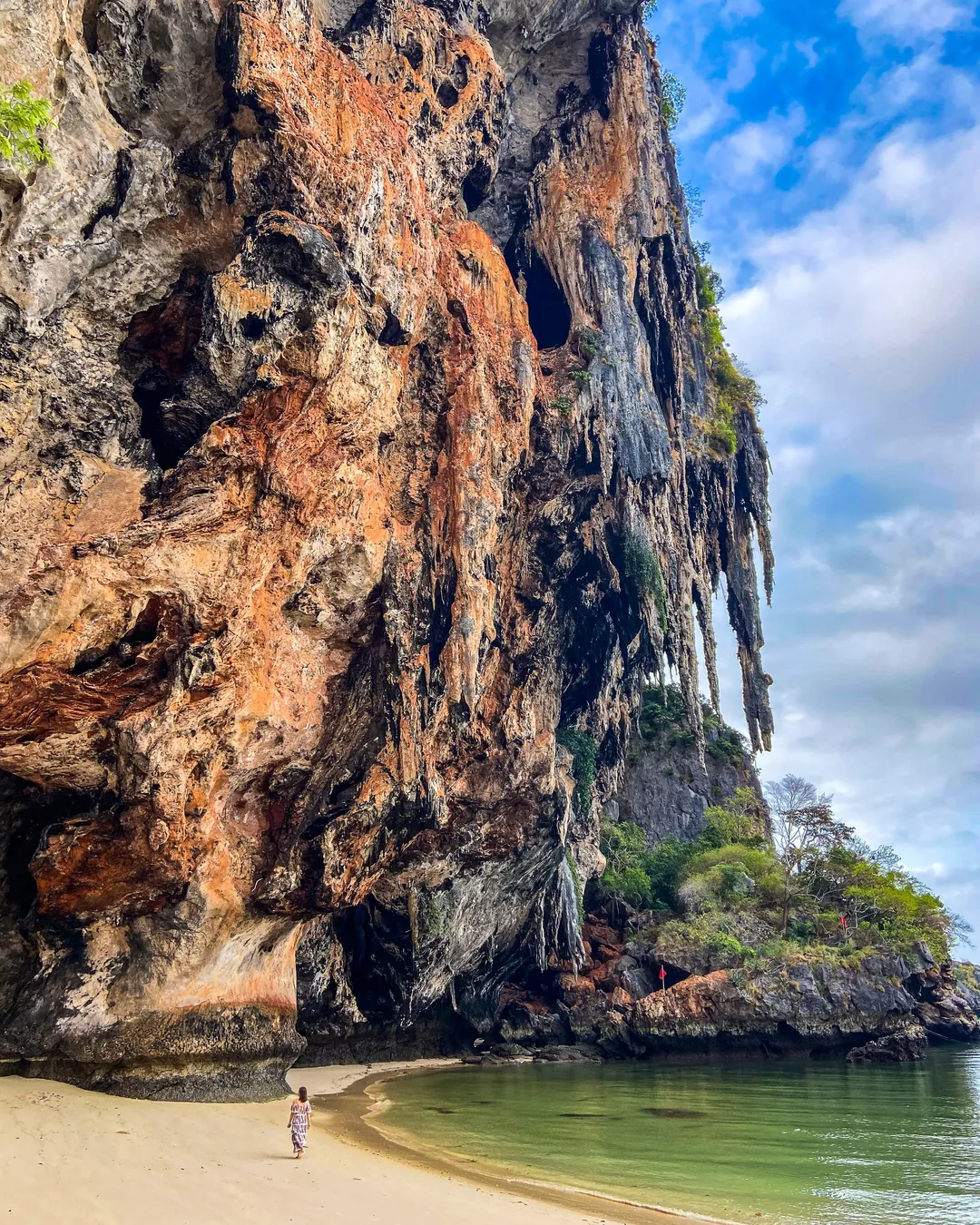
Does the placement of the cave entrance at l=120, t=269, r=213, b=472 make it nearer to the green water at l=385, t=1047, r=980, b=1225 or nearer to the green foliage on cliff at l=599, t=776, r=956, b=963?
the green water at l=385, t=1047, r=980, b=1225

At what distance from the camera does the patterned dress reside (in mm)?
9672

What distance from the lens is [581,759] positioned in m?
28.5

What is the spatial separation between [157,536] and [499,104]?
17091mm

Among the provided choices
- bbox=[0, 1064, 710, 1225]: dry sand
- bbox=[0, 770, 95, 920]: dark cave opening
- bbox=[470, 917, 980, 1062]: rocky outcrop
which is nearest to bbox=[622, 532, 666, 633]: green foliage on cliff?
bbox=[470, 917, 980, 1062]: rocky outcrop

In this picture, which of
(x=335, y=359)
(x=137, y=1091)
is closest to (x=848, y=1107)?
(x=137, y=1091)

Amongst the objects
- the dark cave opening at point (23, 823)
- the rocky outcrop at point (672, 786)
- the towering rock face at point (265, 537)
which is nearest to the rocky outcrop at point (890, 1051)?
the towering rock face at point (265, 537)

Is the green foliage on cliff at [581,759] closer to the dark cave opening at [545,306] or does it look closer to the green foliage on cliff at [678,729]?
the green foliage on cliff at [678,729]

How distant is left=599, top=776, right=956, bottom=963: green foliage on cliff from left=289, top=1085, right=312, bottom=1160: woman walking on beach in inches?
790

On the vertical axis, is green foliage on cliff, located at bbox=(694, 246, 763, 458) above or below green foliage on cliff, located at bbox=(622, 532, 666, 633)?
above

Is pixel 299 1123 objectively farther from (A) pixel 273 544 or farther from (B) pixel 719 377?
(B) pixel 719 377

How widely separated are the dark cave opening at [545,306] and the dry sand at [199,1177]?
74.8 ft

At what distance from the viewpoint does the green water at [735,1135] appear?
909cm

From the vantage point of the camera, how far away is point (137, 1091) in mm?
12562

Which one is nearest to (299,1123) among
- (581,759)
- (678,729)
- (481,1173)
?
(481,1173)
